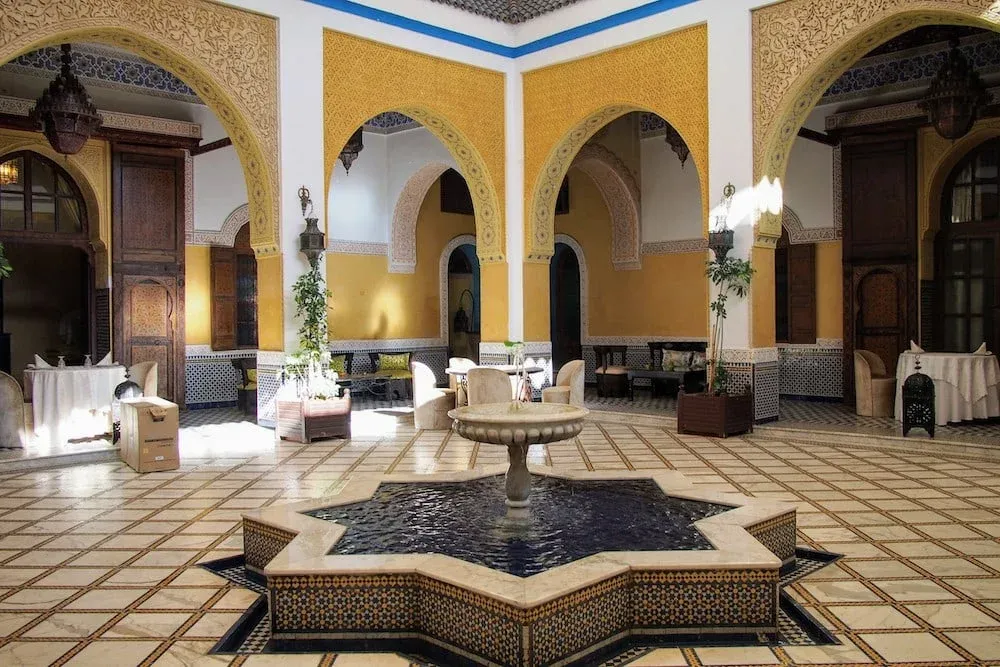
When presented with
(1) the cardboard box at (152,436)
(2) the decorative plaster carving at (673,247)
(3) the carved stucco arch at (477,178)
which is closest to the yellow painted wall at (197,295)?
(3) the carved stucco arch at (477,178)

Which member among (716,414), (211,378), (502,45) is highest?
(502,45)

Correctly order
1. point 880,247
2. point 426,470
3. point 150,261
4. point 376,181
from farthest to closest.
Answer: point 376,181, point 150,261, point 880,247, point 426,470

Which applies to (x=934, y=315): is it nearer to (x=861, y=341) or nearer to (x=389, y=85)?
(x=861, y=341)

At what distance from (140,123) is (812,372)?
7.70 meters

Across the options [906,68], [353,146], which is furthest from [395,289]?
[906,68]

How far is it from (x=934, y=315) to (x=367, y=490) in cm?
671

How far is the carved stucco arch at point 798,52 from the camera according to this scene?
616cm

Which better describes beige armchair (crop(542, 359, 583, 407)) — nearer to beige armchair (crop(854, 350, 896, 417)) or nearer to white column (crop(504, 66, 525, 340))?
white column (crop(504, 66, 525, 340))

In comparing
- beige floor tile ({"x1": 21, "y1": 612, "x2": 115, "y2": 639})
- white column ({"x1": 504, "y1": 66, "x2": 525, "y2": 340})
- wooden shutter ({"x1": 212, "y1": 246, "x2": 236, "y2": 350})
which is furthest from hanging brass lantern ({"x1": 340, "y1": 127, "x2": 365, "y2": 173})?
beige floor tile ({"x1": 21, "y1": 612, "x2": 115, "y2": 639})

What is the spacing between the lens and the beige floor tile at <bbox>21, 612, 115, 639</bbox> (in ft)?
9.08

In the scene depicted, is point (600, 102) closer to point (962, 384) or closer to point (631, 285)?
point (631, 285)

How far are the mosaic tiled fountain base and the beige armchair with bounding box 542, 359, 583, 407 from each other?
418 cm

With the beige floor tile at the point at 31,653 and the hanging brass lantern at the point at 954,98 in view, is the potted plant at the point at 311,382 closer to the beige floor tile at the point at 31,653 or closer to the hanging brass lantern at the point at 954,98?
the beige floor tile at the point at 31,653

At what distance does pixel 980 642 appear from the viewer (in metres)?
2.59
